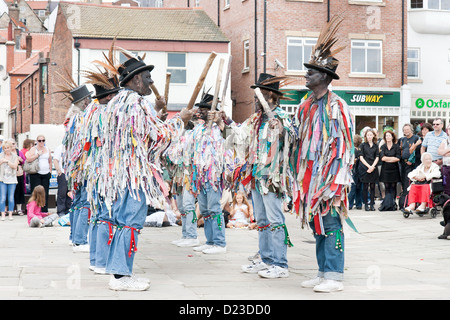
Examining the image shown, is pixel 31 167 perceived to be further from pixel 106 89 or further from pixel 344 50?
pixel 344 50

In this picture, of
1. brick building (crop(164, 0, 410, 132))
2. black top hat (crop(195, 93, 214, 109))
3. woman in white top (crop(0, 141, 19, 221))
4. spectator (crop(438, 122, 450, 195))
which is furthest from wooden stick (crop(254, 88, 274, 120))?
brick building (crop(164, 0, 410, 132))

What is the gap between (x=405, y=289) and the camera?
6.68m

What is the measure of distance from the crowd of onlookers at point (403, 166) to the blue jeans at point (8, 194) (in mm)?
7806

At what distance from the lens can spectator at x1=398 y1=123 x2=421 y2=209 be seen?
51.4 feet

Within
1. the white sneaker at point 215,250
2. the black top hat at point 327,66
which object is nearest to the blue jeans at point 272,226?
the black top hat at point 327,66

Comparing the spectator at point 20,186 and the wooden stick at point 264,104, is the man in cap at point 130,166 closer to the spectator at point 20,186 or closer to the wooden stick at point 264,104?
the wooden stick at point 264,104

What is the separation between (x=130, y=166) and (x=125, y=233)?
2.11ft

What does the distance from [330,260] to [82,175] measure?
3469 millimetres

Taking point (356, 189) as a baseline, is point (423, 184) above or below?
above

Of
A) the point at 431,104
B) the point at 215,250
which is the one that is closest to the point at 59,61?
the point at 431,104

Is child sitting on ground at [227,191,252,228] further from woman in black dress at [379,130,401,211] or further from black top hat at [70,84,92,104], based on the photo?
black top hat at [70,84,92,104]

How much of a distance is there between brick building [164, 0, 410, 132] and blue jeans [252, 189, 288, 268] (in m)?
23.0

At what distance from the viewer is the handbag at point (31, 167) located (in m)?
16.4

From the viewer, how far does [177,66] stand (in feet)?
106
